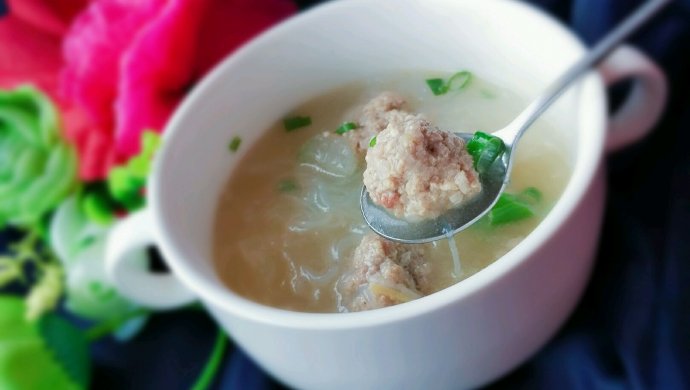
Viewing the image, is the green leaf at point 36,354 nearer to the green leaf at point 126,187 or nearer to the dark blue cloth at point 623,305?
the dark blue cloth at point 623,305

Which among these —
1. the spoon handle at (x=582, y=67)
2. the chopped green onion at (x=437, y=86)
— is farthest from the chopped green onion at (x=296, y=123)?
the spoon handle at (x=582, y=67)

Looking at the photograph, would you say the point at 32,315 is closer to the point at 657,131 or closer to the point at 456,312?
the point at 456,312

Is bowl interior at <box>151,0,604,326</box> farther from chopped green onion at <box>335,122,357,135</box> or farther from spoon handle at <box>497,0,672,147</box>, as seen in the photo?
chopped green onion at <box>335,122,357,135</box>

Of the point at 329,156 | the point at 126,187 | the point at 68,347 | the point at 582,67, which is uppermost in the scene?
the point at 582,67

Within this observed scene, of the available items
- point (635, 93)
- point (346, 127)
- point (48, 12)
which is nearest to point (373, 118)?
point (346, 127)

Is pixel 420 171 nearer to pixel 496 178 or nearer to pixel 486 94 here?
pixel 496 178

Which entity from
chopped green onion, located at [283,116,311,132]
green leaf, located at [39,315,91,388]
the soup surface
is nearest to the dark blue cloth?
green leaf, located at [39,315,91,388]
